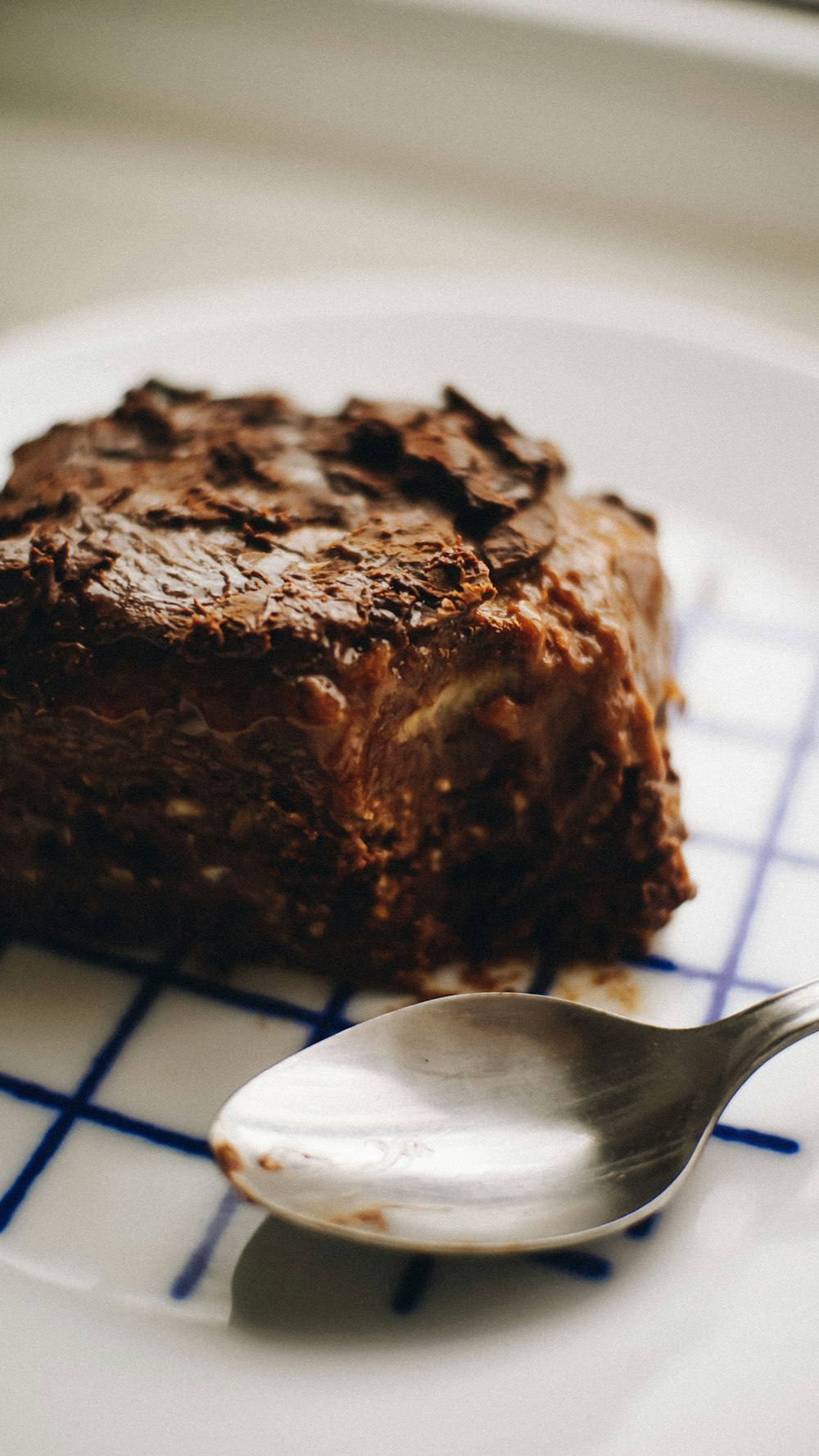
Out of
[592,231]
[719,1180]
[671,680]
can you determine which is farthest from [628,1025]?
[592,231]

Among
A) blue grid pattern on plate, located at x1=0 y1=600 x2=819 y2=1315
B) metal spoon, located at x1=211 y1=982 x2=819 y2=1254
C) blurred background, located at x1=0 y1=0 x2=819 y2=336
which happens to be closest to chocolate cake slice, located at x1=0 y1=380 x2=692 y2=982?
blue grid pattern on plate, located at x1=0 y1=600 x2=819 y2=1315

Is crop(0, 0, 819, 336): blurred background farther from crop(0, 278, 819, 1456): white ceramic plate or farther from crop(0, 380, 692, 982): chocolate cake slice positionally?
crop(0, 380, 692, 982): chocolate cake slice

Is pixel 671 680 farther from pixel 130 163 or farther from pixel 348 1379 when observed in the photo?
pixel 130 163

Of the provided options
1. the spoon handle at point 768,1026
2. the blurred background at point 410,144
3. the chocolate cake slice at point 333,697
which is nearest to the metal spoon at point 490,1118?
the spoon handle at point 768,1026

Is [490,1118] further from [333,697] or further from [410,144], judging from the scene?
[410,144]

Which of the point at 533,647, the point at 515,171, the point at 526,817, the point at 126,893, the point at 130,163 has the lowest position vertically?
the point at 126,893

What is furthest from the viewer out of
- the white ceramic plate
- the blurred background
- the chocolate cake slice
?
the blurred background

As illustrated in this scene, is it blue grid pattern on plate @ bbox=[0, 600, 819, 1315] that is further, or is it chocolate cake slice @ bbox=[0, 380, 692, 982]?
chocolate cake slice @ bbox=[0, 380, 692, 982]

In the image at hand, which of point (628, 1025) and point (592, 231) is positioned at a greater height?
point (592, 231)
